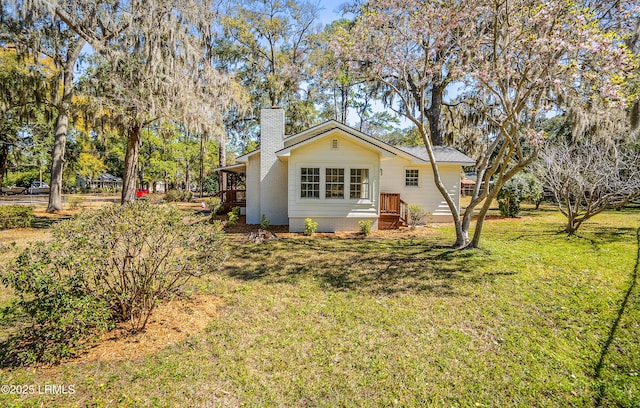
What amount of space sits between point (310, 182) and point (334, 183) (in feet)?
3.06

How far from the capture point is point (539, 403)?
10.0ft

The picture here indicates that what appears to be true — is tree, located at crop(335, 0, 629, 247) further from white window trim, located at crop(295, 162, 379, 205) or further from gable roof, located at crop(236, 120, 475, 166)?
white window trim, located at crop(295, 162, 379, 205)

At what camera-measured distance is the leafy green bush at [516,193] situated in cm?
1534

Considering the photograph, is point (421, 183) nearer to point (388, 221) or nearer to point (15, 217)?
point (388, 221)

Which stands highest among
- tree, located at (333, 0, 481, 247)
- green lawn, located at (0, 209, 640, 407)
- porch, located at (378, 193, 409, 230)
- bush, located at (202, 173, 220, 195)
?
tree, located at (333, 0, 481, 247)

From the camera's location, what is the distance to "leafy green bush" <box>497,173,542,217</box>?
15.3m

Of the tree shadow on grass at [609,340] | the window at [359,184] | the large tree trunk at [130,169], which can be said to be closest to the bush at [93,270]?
the tree shadow on grass at [609,340]

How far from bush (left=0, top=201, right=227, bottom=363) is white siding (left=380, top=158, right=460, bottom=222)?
10.5 meters

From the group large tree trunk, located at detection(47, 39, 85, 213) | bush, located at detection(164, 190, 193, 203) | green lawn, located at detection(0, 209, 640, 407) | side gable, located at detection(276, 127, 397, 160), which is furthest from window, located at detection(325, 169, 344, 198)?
bush, located at detection(164, 190, 193, 203)

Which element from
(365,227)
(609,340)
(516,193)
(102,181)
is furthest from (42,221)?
(102,181)

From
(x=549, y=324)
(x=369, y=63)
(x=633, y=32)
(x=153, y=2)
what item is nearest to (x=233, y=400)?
(x=549, y=324)

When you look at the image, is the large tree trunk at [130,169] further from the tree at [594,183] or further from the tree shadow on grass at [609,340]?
→ the tree at [594,183]

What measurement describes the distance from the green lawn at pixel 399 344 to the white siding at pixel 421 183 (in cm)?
668

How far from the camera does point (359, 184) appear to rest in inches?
450
